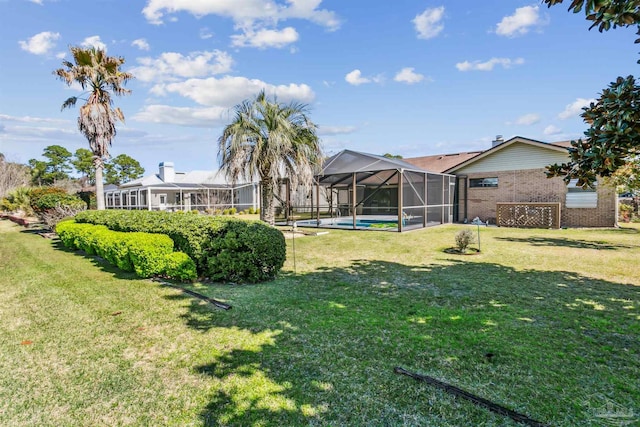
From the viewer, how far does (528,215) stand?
15391mm

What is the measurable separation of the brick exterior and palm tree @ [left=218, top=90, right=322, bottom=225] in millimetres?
10399

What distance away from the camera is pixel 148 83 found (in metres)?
17.0

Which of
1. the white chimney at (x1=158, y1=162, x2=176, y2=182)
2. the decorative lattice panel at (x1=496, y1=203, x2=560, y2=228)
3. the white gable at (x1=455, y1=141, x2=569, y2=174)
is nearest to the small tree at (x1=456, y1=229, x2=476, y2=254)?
the decorative lattice panel at (x1=496, y1=203, x2=560, y2=228)

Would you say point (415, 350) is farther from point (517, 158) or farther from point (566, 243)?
point (517, 158)

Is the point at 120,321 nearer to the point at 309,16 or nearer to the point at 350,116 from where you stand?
the point at 309,16

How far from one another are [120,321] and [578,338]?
544cm

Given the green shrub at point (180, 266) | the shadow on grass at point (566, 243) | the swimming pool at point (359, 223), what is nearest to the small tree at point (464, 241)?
the shadow on grass at point (566, 243)

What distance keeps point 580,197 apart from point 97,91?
23358mm

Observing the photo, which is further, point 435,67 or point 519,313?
point 435,67

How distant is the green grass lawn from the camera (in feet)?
7.73

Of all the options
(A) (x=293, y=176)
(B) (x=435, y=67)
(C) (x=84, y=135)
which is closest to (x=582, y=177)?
(A) (x=293, y=176)

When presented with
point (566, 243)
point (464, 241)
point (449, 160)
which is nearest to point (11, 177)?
point (449, 160)

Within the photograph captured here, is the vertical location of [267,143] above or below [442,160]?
below

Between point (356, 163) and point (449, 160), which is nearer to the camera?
point (356, 163)
